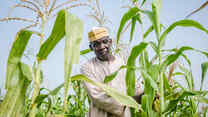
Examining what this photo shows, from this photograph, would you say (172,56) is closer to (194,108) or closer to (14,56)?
(194,108)

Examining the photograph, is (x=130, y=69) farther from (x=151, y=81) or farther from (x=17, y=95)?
(x=17, y=95)

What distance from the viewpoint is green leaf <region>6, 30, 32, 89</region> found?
662 mm

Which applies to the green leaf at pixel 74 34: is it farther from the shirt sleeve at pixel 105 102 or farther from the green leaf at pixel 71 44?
the shirt sleeve at pixel 105 102

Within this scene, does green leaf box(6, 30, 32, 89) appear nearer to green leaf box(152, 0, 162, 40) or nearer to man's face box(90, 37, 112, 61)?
green leaf box(152, 0, 162, 40)

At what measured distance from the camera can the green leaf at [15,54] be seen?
66 centimetres

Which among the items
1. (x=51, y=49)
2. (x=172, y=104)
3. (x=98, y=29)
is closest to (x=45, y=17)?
(x=51, y=49)

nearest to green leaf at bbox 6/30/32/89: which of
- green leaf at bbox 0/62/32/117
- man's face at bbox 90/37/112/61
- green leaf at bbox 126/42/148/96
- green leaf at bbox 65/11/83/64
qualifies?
green leaf at bbox 0/62/32/117

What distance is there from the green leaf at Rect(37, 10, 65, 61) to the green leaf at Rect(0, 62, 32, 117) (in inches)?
2.7

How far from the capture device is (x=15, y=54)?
2.20 feet

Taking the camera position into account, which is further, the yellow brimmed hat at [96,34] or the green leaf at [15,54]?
the yellow brimmed hat at [96,34]

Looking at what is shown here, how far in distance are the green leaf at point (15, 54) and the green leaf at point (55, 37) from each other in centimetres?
7

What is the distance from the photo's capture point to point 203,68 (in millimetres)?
959

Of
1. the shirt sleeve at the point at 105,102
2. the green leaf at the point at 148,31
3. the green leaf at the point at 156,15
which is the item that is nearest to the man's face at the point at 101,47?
the shirt sleeve at the point at 105,102

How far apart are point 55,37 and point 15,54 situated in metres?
0.15
